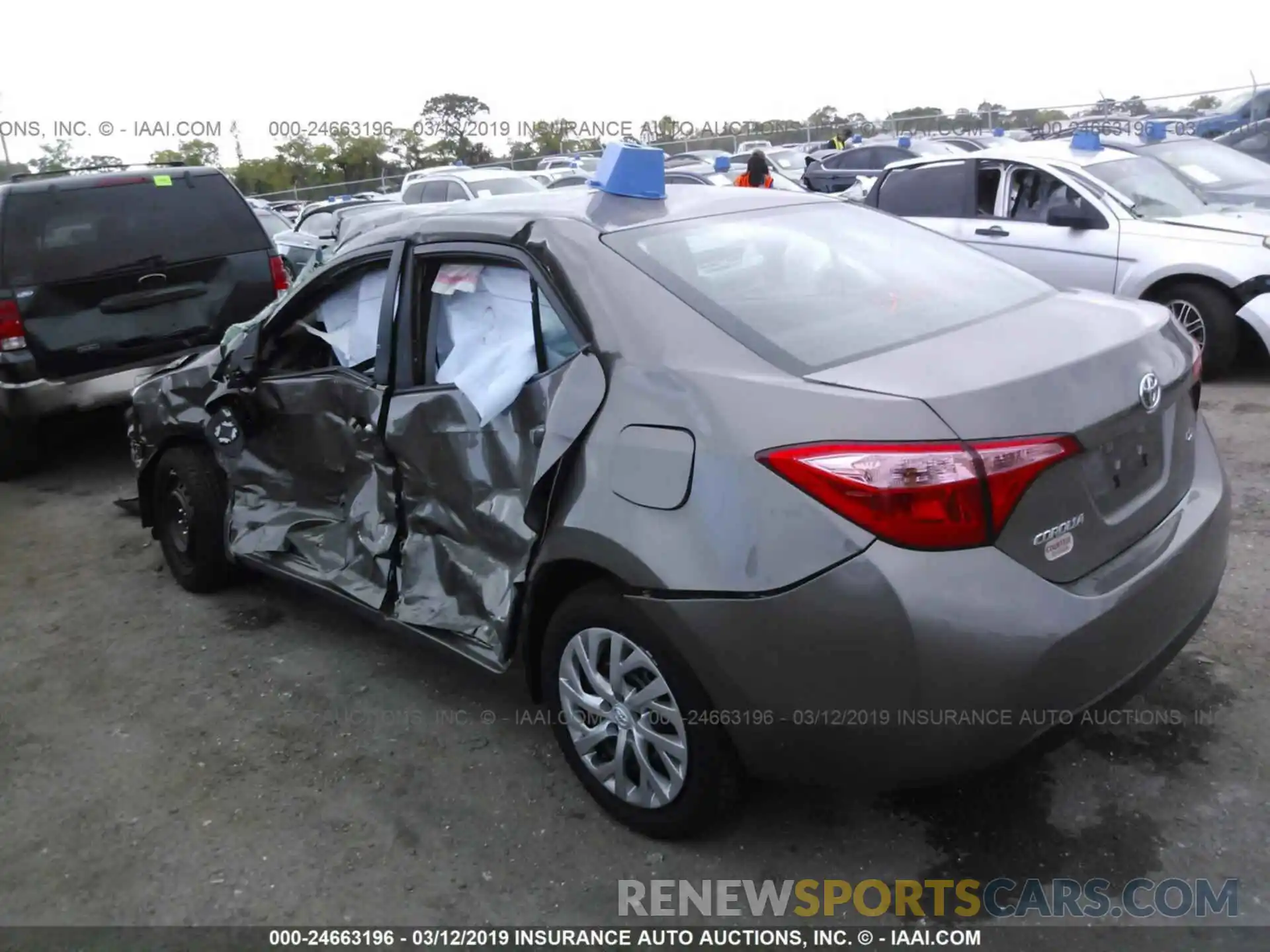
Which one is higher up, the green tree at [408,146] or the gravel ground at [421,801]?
the green tree at [408,146]

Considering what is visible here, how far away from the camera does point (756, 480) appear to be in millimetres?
2457

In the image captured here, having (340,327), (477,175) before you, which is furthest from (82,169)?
(477,175)

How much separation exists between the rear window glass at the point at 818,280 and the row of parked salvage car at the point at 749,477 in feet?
0.05

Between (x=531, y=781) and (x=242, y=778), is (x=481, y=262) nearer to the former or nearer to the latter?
(x=531, y=781)

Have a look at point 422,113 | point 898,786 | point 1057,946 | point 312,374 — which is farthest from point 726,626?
point 422,113

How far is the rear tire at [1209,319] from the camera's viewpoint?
22.8 feet

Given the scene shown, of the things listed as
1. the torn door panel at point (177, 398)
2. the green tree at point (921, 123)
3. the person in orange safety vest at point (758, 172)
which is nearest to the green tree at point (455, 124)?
the green tree at point (921, 123)

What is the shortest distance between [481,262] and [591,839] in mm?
1743

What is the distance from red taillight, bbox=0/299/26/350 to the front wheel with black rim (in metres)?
5.16

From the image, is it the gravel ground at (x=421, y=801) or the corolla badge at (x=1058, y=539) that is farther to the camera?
the gravel ground at (x=421, y=801)

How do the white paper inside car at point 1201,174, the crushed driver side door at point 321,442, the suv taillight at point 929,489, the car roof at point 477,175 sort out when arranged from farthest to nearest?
the car roof at point 477,175 → the white paper inside car at point 1201,174 → the crushed driver side door at point 321,442 → the suv taillight at point 929,489

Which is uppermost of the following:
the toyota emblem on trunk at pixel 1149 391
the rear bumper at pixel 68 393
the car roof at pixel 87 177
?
the car roof at pixel 87 177

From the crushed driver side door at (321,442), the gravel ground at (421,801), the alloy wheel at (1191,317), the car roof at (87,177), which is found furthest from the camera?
the alloy wheel at (1191,317)

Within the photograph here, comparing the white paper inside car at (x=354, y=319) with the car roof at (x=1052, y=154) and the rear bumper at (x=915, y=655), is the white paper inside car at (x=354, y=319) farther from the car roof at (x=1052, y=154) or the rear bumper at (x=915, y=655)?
the car roof at (x=1052, y=154)
